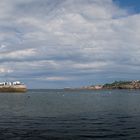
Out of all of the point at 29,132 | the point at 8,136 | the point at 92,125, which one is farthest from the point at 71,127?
the point at 8,136

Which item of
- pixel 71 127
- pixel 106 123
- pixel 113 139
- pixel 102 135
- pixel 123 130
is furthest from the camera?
pixel 106 123

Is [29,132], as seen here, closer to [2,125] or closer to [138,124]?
[2,125]

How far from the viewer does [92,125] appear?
59062 millimetres

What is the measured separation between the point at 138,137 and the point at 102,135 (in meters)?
4.77

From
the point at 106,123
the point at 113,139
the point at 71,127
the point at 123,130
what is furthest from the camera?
the point at 106,123

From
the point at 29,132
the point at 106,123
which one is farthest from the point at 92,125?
the point at 29,132

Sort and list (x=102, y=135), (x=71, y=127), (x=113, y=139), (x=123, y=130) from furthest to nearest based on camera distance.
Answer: (x=71, y=127), (x=123, y=130), (x=102, y=135), (x=113, y=139)

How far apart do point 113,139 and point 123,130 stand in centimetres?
762

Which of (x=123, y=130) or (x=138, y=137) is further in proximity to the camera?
(x=123, y=130)

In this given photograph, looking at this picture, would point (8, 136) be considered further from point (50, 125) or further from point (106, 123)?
point (106, 123)

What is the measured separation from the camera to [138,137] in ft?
154

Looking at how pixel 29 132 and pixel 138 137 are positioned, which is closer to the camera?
pixel 138 137

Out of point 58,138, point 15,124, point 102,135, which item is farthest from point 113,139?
point 15,124

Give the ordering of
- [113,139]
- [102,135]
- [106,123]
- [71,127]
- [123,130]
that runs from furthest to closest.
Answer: [106,123]
[71,127]
[123,130]
[102,135]
[113,139]
